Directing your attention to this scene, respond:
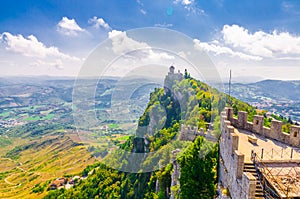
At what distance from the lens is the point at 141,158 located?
27.7 meters

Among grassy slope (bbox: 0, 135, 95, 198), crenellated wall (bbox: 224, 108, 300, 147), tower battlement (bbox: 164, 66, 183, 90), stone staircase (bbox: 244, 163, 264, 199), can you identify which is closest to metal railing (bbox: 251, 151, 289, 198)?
stone staircase (bbox: 244, 163, 264, 199)

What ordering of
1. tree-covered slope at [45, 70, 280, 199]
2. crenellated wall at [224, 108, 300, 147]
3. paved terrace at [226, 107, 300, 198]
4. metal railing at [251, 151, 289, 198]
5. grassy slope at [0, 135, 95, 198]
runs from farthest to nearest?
grassy slope at [0, 135, 95, 198] → tree-covered slope at [45, 70, 280, 199] → crenellated wall at [224, 108, 300, 147] → paved terrace at [226, 107, 300, 198] → metal railing at [251, 151, 289, 198]

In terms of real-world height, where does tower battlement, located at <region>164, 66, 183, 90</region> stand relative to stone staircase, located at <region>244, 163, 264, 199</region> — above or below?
above

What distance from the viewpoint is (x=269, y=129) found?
8.70 metres

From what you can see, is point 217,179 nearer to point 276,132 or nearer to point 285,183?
point 276,132

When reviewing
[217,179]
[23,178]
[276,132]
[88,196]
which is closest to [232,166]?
[217,179]

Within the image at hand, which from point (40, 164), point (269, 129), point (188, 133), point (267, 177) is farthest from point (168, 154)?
point (40, 164)

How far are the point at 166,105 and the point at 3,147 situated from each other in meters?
148

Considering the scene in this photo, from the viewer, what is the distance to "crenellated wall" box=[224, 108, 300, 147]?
7.91 m

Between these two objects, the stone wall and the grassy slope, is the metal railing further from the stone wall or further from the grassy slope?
the grassy slope

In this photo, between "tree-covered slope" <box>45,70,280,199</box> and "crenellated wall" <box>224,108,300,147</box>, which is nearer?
"crenellated wall" <box>224,108,300,147</box>

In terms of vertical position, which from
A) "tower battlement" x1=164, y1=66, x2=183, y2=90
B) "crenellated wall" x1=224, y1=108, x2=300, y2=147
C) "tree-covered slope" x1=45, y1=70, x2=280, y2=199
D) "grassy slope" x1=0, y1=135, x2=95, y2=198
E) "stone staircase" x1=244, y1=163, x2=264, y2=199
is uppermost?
"tower battlement" x1=164, y1=66, x2=183, y2=90

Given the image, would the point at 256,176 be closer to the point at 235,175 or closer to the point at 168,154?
the point at 235,175

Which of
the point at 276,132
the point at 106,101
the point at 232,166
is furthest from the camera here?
the point at 106,101
